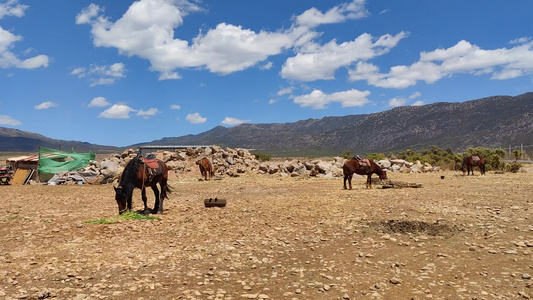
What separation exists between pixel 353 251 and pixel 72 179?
77.9ft

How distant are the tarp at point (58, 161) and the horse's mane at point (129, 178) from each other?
60.0ft

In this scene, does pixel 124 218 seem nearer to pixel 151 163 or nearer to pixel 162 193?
pixel 162 193

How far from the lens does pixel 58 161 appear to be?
26.8m

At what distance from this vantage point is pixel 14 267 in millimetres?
6375

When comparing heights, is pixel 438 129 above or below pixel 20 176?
above

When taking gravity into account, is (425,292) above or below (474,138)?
below

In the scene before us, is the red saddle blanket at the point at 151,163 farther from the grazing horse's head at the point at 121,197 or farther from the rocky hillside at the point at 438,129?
the rocky hillside at the point at 438,129

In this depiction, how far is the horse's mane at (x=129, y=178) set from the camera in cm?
1080

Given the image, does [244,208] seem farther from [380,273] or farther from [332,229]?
[380,273]

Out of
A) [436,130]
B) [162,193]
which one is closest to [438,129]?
[436,130]

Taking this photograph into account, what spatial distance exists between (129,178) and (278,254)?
598 centimetres

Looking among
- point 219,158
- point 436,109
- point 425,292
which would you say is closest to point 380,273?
point 425,292

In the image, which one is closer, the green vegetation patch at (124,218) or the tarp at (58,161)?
the green vegetation patch at (124,218)

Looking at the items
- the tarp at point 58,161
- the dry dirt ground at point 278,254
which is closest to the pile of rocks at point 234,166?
the tarp at point 58,161
